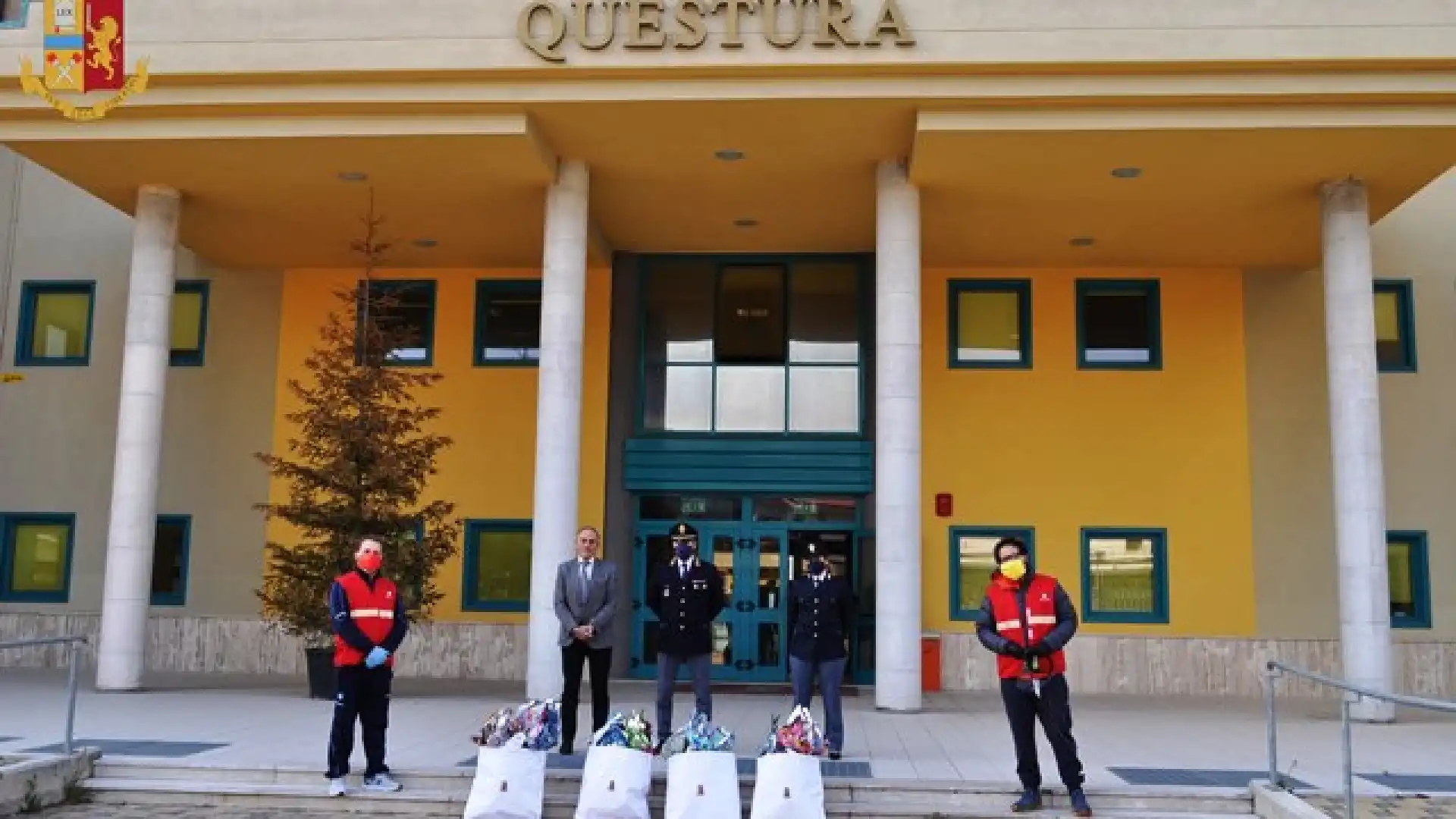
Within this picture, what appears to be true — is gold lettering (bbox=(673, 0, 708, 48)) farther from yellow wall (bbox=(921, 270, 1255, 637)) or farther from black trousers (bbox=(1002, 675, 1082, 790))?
black trousers (bbox=(1002, 675, 1082, 790))

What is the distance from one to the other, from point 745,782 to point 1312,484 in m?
12.2

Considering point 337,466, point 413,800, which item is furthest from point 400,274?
point 413,800

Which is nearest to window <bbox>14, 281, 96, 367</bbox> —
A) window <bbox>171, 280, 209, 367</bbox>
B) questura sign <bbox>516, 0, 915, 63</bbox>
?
window <bbox>171, 280, 209, 367</bbox>

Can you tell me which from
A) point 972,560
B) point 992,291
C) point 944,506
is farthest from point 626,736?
point 992,291

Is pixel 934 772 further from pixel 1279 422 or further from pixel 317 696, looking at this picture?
pixel 1279 422

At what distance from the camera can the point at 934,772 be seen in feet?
32.9

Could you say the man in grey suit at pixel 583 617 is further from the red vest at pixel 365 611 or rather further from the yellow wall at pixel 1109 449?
the yellow wall at pixel 1109 449

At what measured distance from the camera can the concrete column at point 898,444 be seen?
571 inches

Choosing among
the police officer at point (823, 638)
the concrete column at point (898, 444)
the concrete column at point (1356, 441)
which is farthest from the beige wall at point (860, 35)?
the police officer at point (823, 638)

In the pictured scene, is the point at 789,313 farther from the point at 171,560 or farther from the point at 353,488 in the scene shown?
the point at 171,560

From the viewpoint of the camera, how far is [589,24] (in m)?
13.5

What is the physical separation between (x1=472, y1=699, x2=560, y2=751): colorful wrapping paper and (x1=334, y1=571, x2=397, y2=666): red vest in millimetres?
1144

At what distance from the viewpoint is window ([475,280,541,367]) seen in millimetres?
19484

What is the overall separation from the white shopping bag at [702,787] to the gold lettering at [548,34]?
26.4ft
